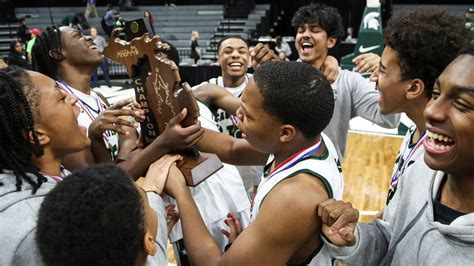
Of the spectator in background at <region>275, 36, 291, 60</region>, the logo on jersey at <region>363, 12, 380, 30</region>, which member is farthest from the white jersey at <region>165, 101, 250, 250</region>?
the spectator in background at <region>275, 36, 291, 60</region>

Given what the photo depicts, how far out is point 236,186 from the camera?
6.44ft

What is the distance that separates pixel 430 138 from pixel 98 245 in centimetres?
94

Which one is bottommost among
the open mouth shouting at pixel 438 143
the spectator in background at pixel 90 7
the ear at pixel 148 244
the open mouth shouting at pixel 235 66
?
the spectator in background at pixel 90 7

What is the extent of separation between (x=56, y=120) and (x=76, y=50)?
1.06 m

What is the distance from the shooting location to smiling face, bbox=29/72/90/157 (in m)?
1.48

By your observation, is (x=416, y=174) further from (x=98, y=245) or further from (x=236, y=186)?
(x=98, y=245)

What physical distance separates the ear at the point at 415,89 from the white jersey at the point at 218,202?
33.2 inches

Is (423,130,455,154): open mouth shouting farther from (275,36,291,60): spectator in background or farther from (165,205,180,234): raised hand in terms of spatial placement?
(275,36,291,60): spectator in background

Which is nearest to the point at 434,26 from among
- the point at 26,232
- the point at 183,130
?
the point at 183,130

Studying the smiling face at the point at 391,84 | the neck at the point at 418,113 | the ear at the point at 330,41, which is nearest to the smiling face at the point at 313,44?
the ear at the point at 330,41

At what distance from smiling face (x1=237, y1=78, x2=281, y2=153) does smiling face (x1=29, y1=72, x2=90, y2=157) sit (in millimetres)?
619

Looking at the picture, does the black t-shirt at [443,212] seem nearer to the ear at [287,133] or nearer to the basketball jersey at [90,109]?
the ear at [287,133]

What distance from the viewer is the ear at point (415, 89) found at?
1762 millimetres

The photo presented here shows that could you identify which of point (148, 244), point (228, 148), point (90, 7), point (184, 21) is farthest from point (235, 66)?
point (90, 7)
